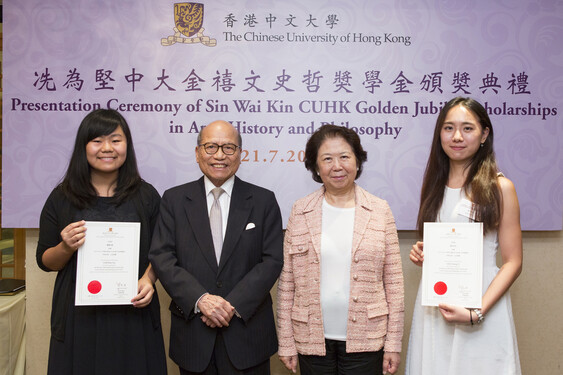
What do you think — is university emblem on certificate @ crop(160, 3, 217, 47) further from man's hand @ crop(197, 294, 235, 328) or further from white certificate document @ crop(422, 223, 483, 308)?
white certificate document @ crop(422, 223, 483, 308)

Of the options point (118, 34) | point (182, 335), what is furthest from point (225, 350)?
point (118, 34)

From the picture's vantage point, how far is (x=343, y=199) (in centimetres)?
199

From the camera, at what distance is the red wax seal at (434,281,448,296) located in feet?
5.86

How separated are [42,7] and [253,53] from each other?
1.42m

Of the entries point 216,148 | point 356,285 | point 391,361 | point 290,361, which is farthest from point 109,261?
point 391,361

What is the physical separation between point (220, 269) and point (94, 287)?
1.78 ft

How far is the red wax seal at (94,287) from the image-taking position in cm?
182

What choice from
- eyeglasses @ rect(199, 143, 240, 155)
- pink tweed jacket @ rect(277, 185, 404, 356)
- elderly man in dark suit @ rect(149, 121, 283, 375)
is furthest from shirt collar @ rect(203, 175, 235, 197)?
pink tweed jacket @ rect(277, 185, 404, 356)

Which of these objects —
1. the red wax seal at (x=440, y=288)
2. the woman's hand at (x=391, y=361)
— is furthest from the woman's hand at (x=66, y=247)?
the red wax seal at (x=440, y=288)

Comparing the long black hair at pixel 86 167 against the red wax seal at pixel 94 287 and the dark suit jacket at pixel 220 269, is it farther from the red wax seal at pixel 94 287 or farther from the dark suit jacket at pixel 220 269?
the red wax seal at pixel 94 287

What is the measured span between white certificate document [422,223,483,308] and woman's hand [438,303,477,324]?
20 millimetres

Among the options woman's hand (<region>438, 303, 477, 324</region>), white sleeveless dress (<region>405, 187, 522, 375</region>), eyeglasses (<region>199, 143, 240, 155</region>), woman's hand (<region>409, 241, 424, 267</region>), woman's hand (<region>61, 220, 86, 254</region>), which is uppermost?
eyeglasses (<region>199, 143, 240, 155</region>)

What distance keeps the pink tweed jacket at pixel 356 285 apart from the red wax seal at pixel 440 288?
6.9 inches

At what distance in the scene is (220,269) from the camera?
187 centimetres
